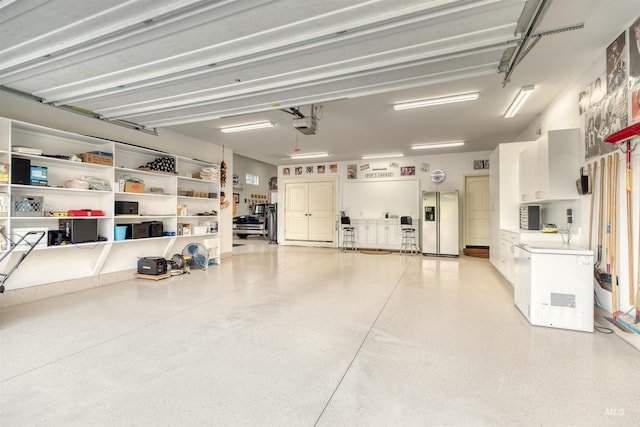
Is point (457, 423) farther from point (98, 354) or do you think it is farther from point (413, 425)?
point (98, 354)

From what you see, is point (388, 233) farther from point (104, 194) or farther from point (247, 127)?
point (104, 194)

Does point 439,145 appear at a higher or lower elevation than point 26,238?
higher

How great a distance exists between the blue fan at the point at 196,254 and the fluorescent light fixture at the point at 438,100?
4494 millimetres

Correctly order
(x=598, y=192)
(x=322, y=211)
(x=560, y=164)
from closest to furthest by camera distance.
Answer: (x=598, y=192)
(x=560, y=164)
(x=322, y=211)

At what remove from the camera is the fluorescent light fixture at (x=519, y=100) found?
3.89m

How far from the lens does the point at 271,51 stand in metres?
2.50

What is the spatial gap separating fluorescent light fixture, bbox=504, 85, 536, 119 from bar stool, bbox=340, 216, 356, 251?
507 centimetres

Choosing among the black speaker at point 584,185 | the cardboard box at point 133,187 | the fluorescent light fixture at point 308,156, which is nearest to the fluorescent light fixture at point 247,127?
the cardboard box at point 133,187

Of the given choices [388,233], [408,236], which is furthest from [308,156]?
[408,236]

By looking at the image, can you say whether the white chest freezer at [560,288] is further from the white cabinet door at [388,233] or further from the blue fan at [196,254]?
the white cabinet door at [388,233]

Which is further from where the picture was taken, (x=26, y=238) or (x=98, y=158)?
(x=98, y=158)

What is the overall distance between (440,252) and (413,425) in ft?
22.4

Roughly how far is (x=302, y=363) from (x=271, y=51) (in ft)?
8.53

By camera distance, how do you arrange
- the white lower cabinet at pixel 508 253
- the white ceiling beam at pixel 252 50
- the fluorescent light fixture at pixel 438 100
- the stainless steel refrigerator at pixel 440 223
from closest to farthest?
the white ceiling beam at pixel 252 50 < the fluorescent light fixture at pixel 438 100 < the white lower cabinet at pixel 508 253 < the stainless steel refrigerator at pixel 440 223
